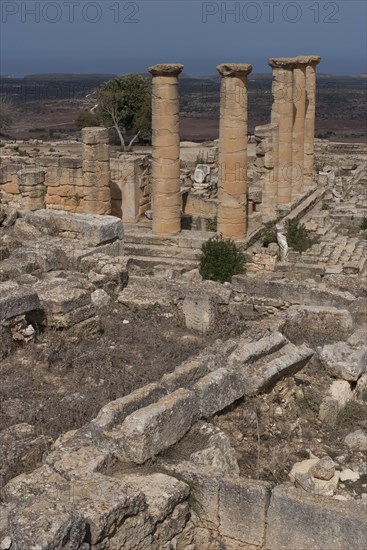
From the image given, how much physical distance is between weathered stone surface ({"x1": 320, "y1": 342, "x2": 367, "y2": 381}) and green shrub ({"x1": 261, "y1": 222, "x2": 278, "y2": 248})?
1091cm

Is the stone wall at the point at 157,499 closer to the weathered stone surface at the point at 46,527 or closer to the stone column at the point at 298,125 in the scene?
the weathered stone surface at the point at 46,527

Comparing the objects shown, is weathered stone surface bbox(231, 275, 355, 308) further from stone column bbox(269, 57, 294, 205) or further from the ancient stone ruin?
stone column bbox(269, 57, 294, 205)

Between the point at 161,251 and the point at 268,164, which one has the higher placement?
the point at 268,164

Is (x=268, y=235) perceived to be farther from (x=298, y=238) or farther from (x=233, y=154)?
(x=233, y=154)

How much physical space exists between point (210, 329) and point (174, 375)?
280cm

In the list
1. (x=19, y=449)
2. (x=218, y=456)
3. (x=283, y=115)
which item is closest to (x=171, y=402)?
(x=218, y=456)

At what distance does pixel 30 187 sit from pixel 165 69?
14.5 feet

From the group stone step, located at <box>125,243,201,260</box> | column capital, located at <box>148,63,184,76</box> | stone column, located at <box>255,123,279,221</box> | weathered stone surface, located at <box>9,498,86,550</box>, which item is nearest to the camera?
weathered stone surface, located at <box>9,498,86,550</box>

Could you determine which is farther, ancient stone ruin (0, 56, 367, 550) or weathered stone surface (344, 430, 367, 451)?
weathered stone surface (344, 430, 367, 451)

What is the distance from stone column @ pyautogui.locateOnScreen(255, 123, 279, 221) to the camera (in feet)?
71.4

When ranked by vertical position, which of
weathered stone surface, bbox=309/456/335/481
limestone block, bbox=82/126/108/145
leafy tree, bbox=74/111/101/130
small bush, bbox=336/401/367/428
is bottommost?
small bush, bbox=336/401/367/428

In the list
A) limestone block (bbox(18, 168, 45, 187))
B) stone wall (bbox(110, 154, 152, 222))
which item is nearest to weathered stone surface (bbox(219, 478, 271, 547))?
limestone block (bbox(18, 168, 45, 187))

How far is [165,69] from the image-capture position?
17.5 meters

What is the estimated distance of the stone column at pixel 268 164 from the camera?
2177cm
